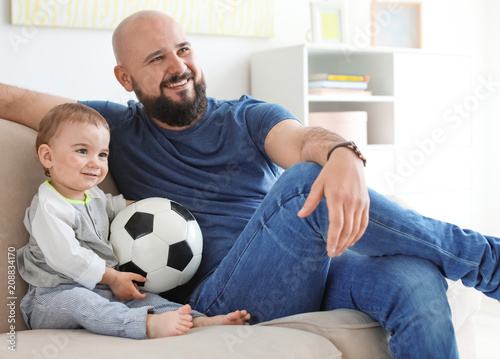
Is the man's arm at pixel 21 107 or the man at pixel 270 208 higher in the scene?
the man's arm at pixel 21 107

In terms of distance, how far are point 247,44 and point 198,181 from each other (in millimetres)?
1622

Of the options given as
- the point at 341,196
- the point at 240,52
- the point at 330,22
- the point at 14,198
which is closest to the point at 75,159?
the point at 14,198

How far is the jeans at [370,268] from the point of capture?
1.16m

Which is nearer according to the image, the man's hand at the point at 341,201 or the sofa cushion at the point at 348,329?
the man's hand at the point at 341,201

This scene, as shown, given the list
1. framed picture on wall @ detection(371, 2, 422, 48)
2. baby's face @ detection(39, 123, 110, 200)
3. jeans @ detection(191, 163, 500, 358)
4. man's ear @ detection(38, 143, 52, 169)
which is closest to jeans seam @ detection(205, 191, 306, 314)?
jeans @ detection(191, 163, 500, 358)

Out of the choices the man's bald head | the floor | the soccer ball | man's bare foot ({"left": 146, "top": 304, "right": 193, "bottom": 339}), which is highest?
the man's bald head

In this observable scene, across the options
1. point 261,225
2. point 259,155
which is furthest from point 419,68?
point 261,225

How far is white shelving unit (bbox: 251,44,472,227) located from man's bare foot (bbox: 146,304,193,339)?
1.75m

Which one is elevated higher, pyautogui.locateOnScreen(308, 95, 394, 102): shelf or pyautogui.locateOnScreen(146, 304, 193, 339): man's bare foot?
pyautogui.locateOnScreen(308, 95, 394, 102): shelf

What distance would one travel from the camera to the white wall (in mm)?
2508

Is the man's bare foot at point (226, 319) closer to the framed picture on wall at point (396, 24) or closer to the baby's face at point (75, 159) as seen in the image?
the baby's face at point (75, 159)

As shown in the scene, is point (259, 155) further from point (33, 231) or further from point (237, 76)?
point (237, 76)

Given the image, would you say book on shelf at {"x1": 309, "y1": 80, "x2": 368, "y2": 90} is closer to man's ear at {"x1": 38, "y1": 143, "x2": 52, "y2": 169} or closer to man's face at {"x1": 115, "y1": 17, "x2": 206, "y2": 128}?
man's face at {"x1": 115, "y1": 17, "x2": 206, "y2": 128}

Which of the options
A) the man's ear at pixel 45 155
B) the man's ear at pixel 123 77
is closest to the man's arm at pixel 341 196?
the man's ear at pixel 45 155
